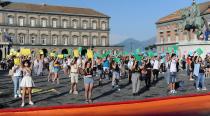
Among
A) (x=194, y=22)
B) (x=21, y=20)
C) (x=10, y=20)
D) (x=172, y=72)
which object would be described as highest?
(x=21, y=20)

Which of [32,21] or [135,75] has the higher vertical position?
[32,21]

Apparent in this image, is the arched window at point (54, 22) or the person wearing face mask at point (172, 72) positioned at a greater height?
the arched window at point (54, 22)

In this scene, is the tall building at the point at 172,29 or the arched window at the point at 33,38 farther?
the arched window at the point at 33,38

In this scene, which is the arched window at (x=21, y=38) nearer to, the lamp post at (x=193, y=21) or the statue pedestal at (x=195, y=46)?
the lamp post at (x=193, y=21)

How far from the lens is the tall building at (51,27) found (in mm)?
96562

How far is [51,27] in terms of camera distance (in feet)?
339

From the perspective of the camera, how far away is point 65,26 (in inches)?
4154

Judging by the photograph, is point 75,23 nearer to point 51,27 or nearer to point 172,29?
point 51,27

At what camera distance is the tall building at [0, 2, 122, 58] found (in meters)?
96.6

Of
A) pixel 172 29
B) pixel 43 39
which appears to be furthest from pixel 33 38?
pixel 172 29

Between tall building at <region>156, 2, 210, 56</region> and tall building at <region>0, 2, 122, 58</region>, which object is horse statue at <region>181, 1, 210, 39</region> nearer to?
tall building at <region>156, 2, 210, 56</region>

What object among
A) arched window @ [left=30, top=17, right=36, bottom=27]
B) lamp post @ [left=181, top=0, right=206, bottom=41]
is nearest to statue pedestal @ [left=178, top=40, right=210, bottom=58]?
lamp post @ [left=181, top=0, right=206, bottom=41]

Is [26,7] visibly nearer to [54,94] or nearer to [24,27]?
[24,27]

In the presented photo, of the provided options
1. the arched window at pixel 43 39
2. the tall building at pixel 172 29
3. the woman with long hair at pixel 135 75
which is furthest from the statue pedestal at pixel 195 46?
the arched window at pixel 43 39
